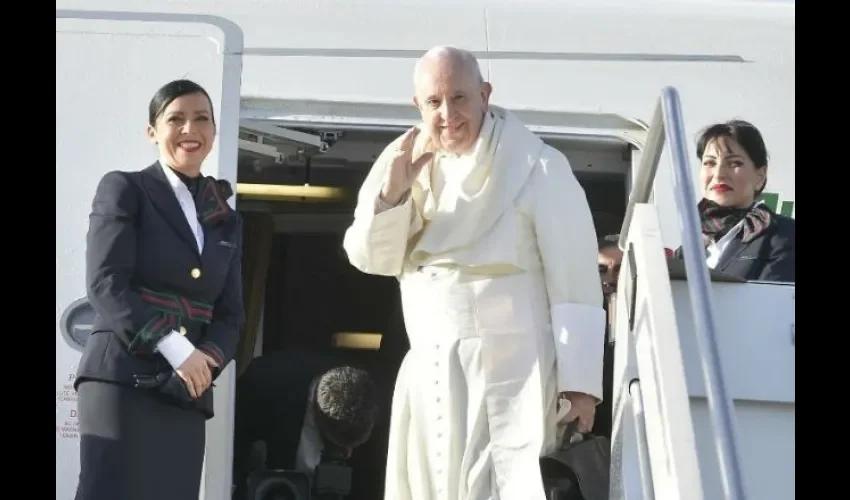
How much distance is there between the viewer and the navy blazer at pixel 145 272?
3.76 m

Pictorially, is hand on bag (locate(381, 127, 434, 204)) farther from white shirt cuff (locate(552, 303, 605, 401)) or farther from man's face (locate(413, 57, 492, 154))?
white shirt cuff (locate(552, 303, 605, 401))

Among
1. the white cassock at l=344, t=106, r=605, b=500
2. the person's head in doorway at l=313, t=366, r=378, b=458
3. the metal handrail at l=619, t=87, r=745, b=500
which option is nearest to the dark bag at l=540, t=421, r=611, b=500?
the white cassock at l=344, t=106, r=605, b=500

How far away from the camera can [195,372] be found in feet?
12.4

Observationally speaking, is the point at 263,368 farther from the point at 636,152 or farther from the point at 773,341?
the point at 773,341

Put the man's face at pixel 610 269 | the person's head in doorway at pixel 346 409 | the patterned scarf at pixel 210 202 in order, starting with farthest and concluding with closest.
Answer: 1. the man's face at pixel 610 269
2. the person's head in doorway at pixel 346 409
3. the patterned scarf at pixel 210 202

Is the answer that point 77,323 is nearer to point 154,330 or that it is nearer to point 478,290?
point 154,330

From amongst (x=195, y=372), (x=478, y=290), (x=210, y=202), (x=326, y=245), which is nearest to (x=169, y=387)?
(x=195, y=372)

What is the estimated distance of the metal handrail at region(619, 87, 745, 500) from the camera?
2.94 metres

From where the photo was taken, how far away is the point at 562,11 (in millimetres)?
5074

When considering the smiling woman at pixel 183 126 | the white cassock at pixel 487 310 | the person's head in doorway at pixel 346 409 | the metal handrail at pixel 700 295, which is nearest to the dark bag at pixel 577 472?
the white cassock at pixel 487 310

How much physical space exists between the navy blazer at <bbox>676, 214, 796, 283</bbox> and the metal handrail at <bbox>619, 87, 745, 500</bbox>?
24.9 inches

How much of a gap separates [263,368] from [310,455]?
605 mm

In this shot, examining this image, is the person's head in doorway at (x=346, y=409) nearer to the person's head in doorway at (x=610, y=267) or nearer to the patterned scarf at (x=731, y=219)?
the person's head in doorway at (x=610, y=267)

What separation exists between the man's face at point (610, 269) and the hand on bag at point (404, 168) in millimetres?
1191
